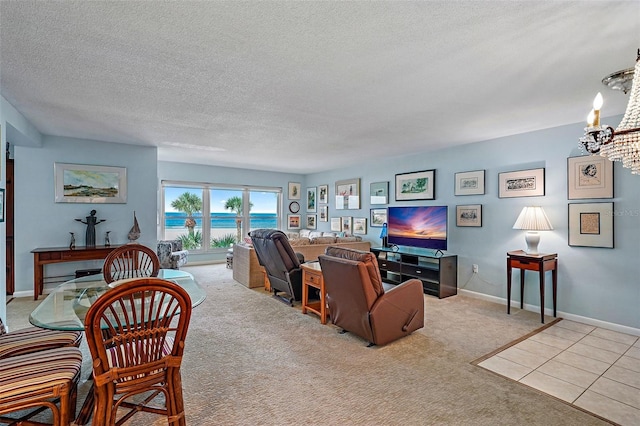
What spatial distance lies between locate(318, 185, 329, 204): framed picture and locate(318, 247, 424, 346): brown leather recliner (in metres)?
5.02

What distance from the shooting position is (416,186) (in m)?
5.65

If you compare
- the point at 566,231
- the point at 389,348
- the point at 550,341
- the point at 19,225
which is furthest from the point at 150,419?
the point at 566,231

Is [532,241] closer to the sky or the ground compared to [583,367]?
→ closer to the sky

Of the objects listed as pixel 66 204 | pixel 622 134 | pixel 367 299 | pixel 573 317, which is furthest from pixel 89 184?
pixel 573 317

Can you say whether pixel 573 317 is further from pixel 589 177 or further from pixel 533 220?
pixel 589 177

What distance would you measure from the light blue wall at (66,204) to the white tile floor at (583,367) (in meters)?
5.45

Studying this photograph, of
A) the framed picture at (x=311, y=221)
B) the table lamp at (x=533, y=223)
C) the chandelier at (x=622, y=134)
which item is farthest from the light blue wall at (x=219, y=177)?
the chandelier at (x=622, y=134)

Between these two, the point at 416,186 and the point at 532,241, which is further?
the point at 416,186

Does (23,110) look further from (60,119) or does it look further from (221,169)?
(221,169)

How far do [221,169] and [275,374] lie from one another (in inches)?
244

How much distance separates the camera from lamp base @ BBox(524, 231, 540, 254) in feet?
12.5

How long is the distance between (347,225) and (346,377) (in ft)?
16.4

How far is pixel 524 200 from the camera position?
4.19 m

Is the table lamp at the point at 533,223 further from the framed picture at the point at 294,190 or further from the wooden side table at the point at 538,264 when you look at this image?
the framed picture at the point at 294,190
